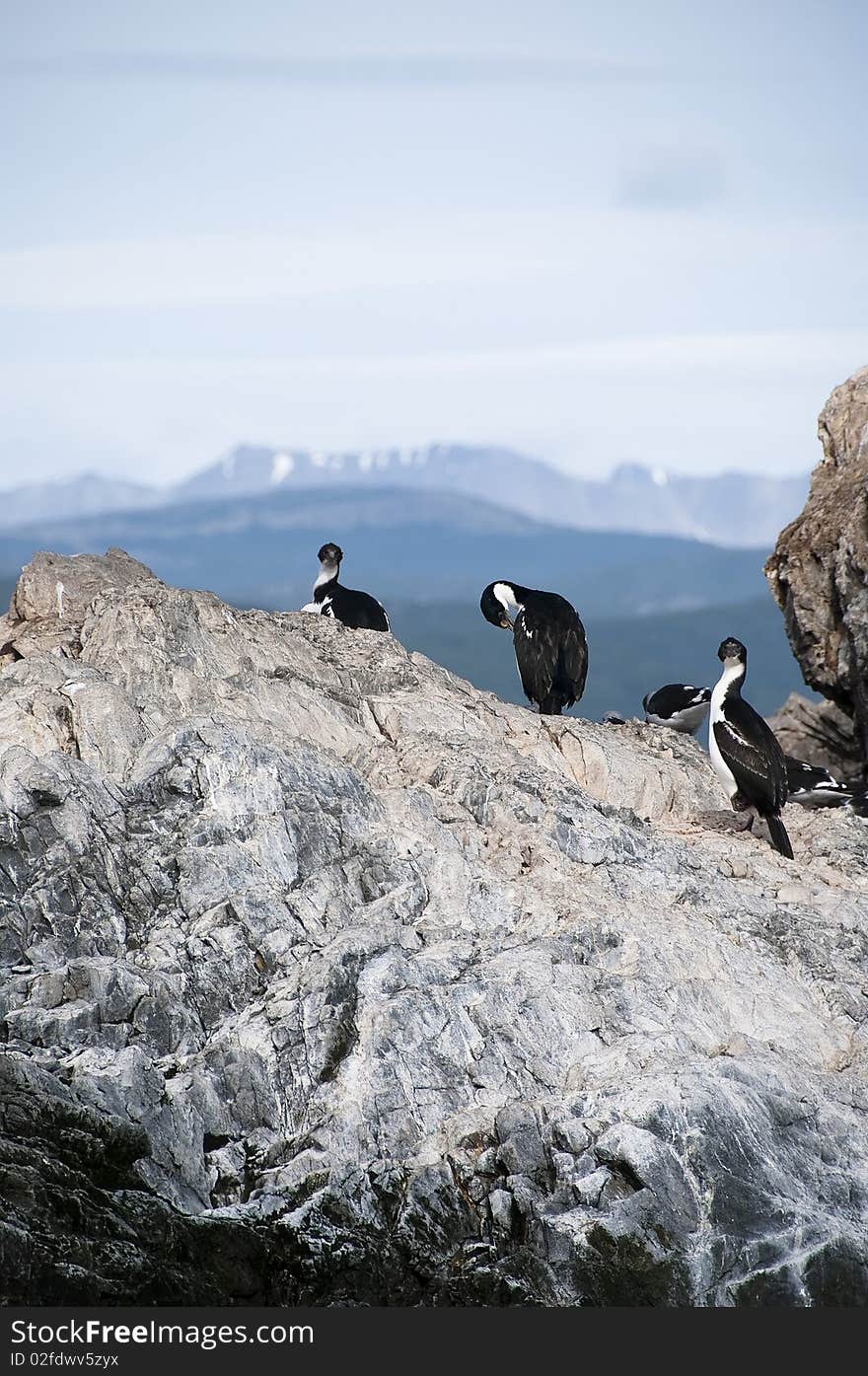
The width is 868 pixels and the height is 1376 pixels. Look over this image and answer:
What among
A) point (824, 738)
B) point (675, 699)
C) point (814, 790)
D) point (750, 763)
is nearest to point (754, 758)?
point (750, 763)

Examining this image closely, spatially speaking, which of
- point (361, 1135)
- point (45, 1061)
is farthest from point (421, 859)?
point (45, 1061)

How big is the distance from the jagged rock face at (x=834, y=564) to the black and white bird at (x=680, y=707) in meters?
3.08

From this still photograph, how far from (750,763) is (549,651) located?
4244mm

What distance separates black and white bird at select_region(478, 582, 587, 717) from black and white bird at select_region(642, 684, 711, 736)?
1552mm

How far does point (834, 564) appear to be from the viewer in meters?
22.3

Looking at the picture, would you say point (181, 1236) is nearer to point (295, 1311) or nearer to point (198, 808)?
point (295, 1311)

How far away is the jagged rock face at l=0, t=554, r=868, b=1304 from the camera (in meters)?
10.4

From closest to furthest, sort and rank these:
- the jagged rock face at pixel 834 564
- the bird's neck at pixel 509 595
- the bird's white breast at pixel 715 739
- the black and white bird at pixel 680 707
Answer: the bird's white breast at pixel 715 739 < the black and white bird at pixel 680 707 < the bird's neck at pixel 509 595 < the jagged rock face at pixel 834 564

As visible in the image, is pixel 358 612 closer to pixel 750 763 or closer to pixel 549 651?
pixel 549 651

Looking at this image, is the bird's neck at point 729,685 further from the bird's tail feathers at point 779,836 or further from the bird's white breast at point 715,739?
the bird's tail feathers at point 779,836

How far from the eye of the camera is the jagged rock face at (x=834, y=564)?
21827mm

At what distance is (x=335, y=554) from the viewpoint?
74.0 feet

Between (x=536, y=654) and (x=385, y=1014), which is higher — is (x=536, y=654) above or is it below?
above

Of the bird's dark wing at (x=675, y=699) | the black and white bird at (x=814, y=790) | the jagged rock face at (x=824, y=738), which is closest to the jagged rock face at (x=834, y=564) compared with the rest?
the jagged rock face at (x=824, y=738)
